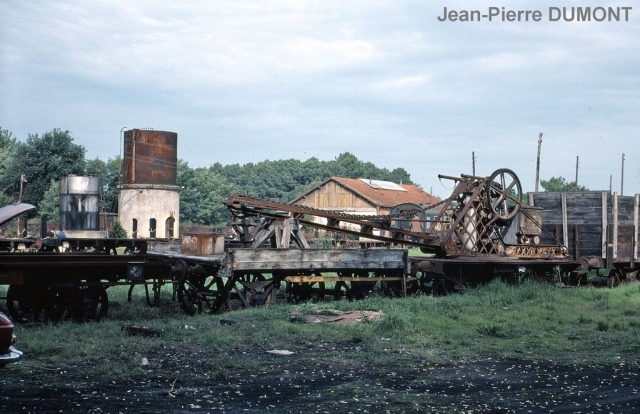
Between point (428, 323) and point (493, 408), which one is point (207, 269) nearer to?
point (428, 323)

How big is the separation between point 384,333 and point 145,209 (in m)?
39.0

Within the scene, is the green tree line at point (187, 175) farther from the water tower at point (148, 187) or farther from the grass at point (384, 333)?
the grass at point (384, 333)

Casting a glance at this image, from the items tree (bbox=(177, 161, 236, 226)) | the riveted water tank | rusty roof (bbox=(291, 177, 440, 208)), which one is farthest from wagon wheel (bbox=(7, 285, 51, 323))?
tree (bbox=(177, 161, 236, 226))

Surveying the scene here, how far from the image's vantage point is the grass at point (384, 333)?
10078mm

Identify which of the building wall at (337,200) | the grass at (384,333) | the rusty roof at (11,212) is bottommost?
the grass at (384,333)

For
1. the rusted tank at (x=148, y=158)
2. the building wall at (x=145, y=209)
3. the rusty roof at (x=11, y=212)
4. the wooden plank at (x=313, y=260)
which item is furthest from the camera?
the rusted tank at (x=148, y=158)

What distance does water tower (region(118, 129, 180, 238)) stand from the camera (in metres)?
48.8

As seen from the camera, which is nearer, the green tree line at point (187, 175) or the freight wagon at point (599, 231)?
the freight wagon at point (599, 231)

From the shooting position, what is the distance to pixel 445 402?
7590 millimetres

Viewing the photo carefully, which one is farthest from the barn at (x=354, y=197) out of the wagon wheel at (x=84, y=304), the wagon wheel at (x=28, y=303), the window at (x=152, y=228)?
the wagon wheel at (x=28, y=303)

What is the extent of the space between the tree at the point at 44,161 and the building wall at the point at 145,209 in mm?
16907

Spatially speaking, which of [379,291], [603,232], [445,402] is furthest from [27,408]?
[603,232]

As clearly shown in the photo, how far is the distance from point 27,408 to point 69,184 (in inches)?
1813

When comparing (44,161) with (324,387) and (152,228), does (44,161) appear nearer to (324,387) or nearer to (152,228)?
(152,228)
